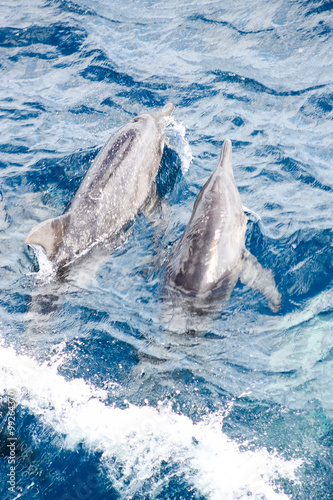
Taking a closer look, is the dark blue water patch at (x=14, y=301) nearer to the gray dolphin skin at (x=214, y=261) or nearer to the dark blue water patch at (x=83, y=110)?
the gray dolphin skin at (x=214, y=261)

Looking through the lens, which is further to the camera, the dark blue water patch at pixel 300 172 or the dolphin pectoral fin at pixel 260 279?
the dark blue water patch at pixel 300 172

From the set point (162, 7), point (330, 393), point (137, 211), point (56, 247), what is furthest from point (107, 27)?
point (330, 393)

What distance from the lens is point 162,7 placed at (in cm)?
1491

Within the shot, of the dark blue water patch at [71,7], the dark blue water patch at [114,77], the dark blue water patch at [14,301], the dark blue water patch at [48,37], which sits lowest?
the dark blue water patch at [14,301]

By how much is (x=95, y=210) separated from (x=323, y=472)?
192 inches

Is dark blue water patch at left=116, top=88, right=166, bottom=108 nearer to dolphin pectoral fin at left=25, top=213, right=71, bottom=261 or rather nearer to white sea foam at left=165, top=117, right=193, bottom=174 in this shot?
white sea foam at left=165, top=117, right=193, bottom=174

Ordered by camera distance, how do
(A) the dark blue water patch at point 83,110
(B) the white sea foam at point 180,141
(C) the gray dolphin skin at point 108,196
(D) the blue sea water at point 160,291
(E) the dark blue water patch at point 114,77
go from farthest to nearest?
(E) the dark blue water patch at point 114,77 → (A) the dark blue water patch at point 83,110 → (B) the white sea foam at point 180,141 → (C) the gray dolphin skin at point 108,196 → (D) the blue sea water at point 160,291

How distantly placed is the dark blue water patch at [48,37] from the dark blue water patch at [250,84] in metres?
4.17

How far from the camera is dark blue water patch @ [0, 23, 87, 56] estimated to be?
44.6 feet

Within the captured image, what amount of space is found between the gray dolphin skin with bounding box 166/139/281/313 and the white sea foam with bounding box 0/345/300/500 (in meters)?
1.66

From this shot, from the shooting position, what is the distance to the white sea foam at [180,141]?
9.78m

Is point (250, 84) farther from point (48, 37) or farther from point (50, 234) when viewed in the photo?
point (50, 234)

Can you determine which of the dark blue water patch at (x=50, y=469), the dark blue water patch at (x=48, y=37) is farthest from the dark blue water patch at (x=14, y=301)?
the dark blue water patch at (x=48, y=37)

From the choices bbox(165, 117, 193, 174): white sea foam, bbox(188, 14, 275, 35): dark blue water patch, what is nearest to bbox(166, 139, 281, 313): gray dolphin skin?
bbox(165, 117, 193, 174): white sea foam
